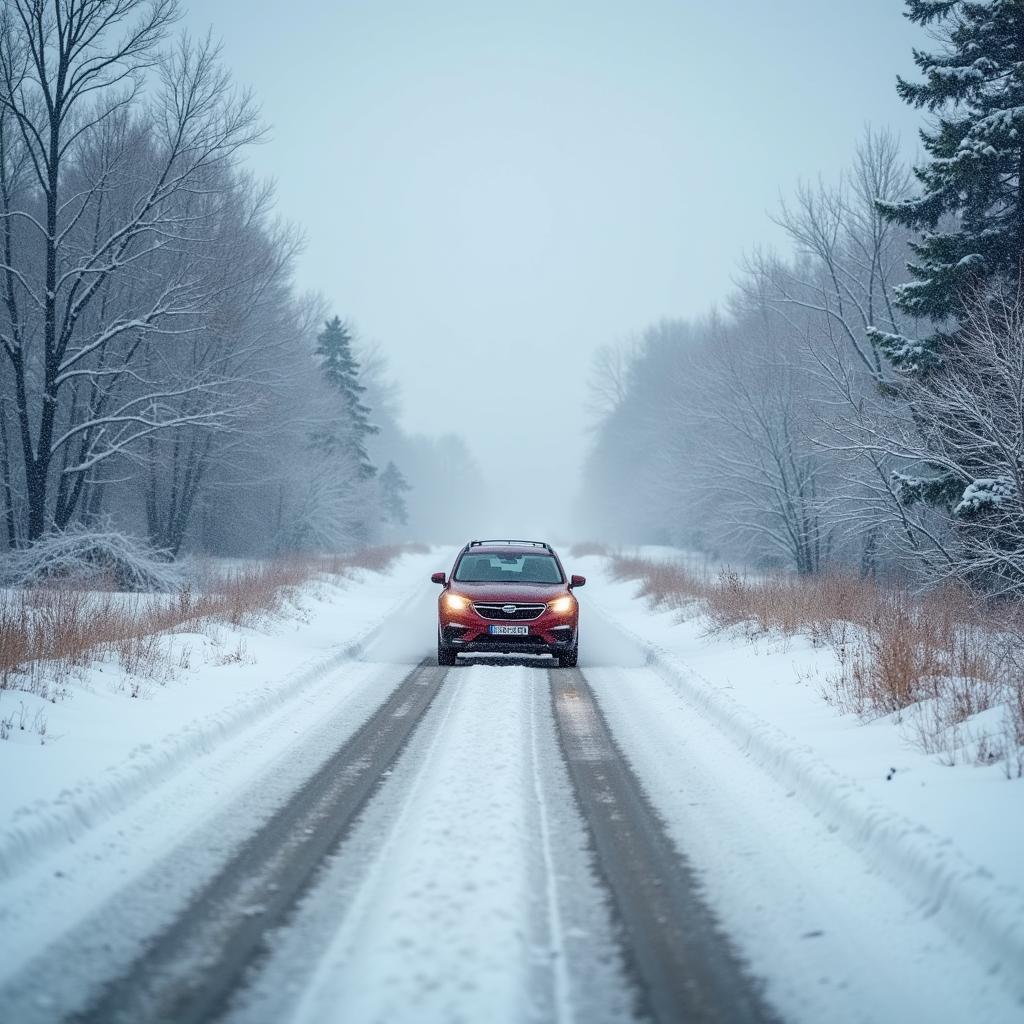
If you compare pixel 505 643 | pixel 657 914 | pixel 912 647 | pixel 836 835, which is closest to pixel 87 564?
pixel 505 643

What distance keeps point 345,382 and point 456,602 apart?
35.5 m

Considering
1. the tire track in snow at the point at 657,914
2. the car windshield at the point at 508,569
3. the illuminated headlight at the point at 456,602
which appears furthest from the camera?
the car windshield at the point at 508,569

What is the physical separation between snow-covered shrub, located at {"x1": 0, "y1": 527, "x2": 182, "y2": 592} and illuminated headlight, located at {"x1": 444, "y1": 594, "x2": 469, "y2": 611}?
7405 millimetres

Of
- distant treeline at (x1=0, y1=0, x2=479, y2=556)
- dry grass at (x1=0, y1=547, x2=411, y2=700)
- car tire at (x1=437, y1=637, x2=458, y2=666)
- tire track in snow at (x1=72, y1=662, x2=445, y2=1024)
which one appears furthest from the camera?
distant treeline at (x1=0, y1=0, x2=479, y2=556)

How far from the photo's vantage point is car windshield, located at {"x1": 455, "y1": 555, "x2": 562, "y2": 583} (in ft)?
46.3

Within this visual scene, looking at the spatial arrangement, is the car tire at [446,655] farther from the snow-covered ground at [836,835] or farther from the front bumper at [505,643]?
the snow-covered ground at [836,835]

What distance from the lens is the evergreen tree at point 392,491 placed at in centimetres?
7162

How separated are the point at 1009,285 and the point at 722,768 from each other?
12579mm

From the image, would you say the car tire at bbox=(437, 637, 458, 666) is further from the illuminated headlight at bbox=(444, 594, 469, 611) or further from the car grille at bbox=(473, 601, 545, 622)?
the car grille at bbox=(473, 601, 545, 622)

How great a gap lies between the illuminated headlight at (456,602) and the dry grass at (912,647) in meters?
4.95

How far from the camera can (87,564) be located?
17.8 m

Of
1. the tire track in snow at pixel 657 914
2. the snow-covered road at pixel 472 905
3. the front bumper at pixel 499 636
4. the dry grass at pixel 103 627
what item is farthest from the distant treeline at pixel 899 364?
the dry grass at pixel 103 627

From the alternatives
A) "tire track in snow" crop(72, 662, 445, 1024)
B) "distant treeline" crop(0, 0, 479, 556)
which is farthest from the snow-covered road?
"distant treeline" crop(0, 0, 479, 556)

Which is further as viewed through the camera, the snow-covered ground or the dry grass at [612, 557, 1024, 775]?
the dry grass at [612, 557, 1024, 775]
